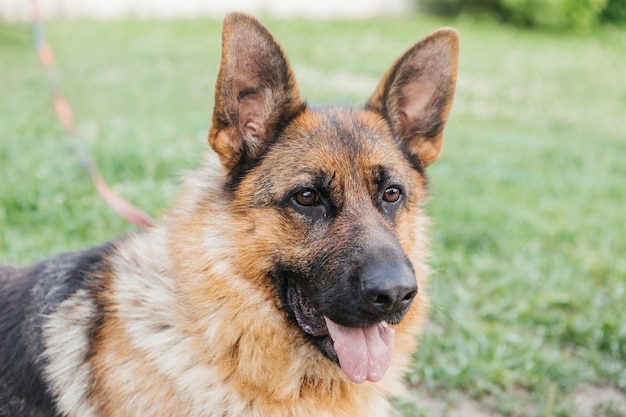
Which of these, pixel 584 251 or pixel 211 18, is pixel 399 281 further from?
pixel 211 18

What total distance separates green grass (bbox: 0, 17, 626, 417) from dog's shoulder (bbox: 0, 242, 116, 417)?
795mm

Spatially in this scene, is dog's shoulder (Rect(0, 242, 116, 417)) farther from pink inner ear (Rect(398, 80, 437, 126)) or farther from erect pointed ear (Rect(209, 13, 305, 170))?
pink inner ear (Rect(398, 80, 437, 126))

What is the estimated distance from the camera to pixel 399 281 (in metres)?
2.74

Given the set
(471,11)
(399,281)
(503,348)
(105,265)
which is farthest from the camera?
(471,11)

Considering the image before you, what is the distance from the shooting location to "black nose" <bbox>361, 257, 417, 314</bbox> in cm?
273

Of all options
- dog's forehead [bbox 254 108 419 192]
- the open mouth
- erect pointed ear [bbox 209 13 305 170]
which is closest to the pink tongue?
the open mouth

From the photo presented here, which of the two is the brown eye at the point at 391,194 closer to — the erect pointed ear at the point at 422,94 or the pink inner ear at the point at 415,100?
the erect pointed ear at the point at 422,94

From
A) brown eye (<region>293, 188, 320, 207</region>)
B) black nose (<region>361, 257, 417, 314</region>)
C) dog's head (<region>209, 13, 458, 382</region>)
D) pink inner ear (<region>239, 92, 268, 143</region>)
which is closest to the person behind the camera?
black nose (<region>361, 257, 417, 314</region>)

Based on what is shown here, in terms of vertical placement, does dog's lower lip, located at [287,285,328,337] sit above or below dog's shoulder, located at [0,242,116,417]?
above

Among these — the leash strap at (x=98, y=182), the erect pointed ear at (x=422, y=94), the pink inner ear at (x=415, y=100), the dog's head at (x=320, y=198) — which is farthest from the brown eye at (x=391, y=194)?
the leash strap at (x=98, y=182)

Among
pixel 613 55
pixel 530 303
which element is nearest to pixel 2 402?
pixel 530 303

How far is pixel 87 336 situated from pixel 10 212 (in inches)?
128

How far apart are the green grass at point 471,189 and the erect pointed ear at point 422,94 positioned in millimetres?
328

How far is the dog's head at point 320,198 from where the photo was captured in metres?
2.85
